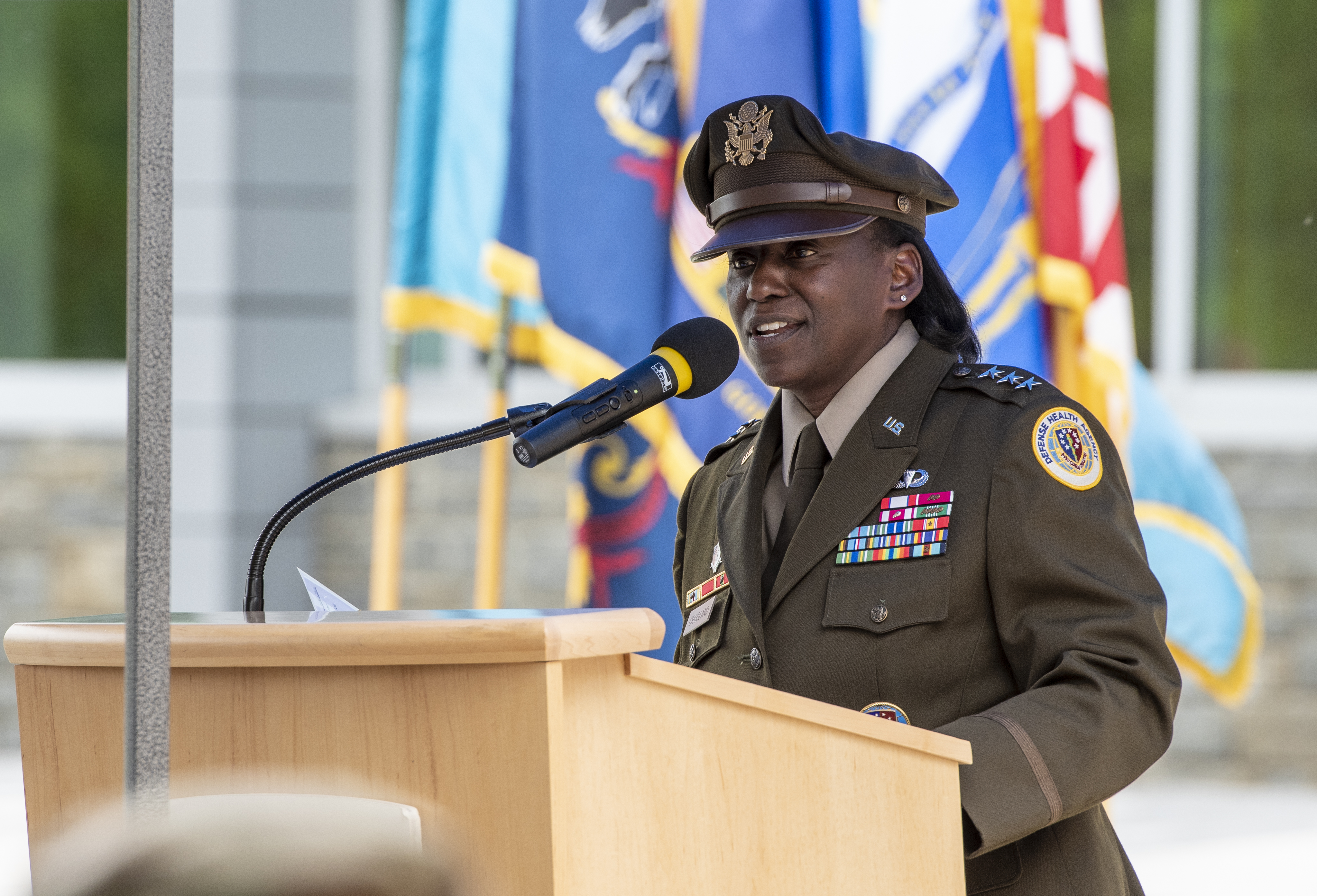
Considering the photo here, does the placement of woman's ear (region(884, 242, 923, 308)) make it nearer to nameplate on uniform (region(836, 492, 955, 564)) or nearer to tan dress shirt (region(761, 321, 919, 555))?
tan dress shirt (region(761, 321, 919, 555))

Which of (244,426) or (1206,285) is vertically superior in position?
(1206,285)

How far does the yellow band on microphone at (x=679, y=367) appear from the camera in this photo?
4.42 feet

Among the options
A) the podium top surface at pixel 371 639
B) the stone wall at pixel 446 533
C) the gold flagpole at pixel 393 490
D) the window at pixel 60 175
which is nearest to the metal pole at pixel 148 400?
the podium top surface at pixel 371 639

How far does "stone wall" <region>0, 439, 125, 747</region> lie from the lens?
5449mm

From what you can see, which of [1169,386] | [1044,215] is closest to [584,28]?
[1044,215]

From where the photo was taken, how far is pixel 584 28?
136 inches

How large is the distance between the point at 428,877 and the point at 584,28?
3.31 metres

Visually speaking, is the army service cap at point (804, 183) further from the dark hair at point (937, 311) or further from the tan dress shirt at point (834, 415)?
the tan dress shirt at point (834, 415)

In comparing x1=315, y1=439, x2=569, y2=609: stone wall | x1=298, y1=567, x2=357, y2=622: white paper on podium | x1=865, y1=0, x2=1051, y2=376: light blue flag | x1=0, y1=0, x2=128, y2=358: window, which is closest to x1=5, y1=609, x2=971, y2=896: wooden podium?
x1=298, y1=567, x2=357, y2=622: white paper on podium

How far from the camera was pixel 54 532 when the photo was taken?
5.47 m

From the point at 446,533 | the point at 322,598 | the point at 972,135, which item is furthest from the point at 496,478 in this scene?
the point at 322,598

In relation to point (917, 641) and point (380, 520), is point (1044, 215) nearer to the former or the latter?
point (917, 641)

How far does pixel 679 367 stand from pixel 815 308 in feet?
1.26

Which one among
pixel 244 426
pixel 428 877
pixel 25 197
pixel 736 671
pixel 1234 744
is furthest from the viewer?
pixel 25 197
